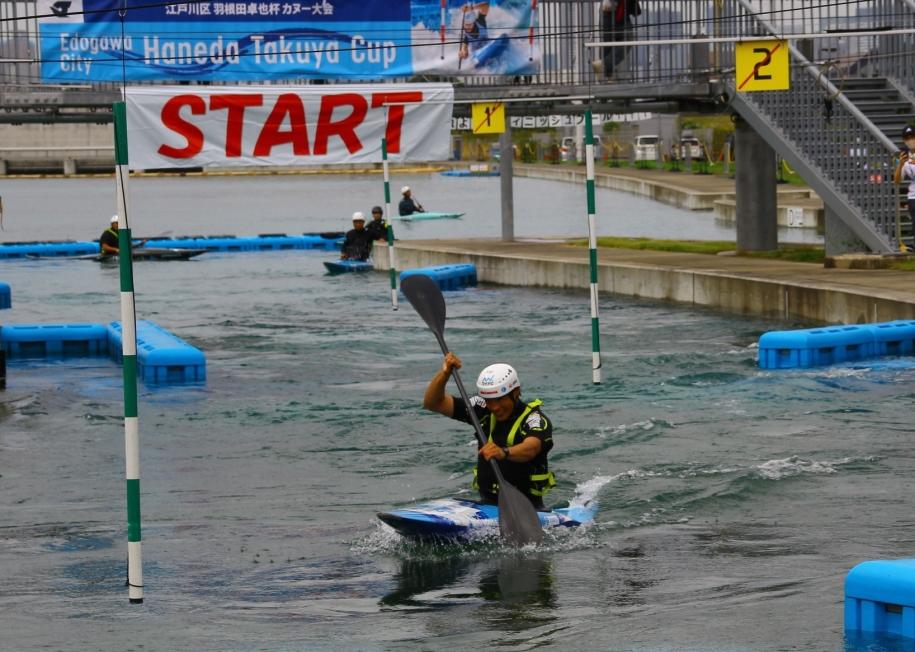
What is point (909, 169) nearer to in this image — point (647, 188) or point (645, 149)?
point (647, 188)

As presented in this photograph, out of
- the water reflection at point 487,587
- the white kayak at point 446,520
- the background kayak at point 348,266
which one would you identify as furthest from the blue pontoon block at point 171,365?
the background kayak at point 348,266

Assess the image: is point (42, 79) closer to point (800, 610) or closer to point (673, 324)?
point (673, 324)

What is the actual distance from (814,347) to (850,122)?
7.50 metres

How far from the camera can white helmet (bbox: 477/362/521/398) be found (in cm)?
1113

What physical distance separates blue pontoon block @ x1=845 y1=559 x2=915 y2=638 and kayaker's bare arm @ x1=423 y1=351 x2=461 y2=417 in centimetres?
339

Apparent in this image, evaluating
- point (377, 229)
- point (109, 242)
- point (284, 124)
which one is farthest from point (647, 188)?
point (284, 124)

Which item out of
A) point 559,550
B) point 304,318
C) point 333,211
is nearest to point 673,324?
point 304,318

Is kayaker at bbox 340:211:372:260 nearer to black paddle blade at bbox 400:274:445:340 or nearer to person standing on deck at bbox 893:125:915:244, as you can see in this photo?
person standing on deck at bbox 893:125:915:244

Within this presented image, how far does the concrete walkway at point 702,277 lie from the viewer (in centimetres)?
2134

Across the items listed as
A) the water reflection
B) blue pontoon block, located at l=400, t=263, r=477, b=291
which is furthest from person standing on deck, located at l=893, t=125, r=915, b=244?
the water reflection

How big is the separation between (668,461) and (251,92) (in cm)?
1093

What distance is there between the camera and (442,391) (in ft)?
37.6

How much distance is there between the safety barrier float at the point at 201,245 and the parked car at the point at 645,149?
37.7m

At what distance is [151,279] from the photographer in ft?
116
